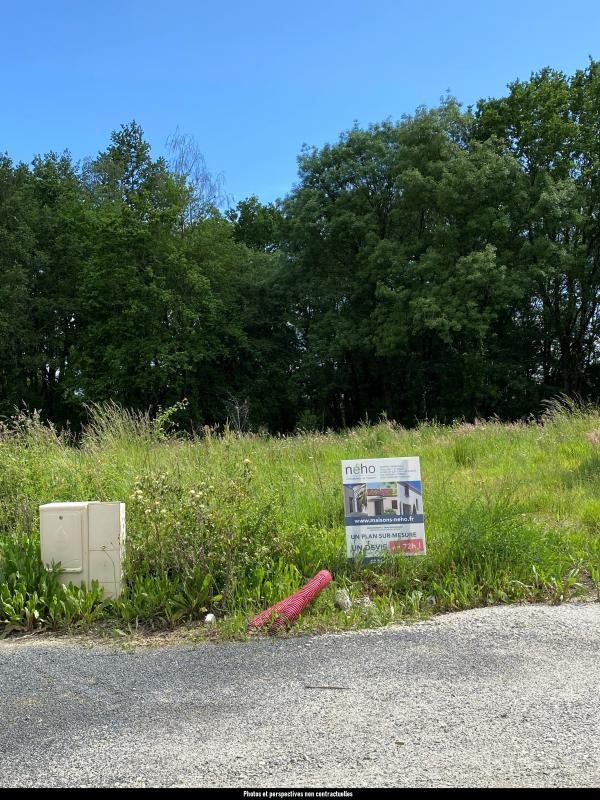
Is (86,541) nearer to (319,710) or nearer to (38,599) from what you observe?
(38,599)

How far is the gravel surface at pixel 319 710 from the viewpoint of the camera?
2.67 meters

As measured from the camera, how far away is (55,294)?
3716 centimetres

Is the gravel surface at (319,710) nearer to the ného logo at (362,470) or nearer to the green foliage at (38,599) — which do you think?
the green foliage at (38,599)

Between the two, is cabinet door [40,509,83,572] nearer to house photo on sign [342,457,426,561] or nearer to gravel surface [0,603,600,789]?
gravel surface [0,603,600,789]

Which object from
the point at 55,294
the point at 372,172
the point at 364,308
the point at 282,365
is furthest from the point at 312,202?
the point at 55,294

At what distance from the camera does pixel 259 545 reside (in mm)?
5512

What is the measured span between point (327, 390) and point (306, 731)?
3246 cm

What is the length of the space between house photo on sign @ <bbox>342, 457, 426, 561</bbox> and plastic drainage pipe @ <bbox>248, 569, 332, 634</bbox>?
619 mm

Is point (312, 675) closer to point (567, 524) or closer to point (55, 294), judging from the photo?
point (567, 524)

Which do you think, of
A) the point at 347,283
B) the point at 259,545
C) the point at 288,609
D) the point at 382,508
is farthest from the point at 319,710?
the point at 347,283

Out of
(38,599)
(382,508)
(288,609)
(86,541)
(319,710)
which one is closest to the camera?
(319,710)

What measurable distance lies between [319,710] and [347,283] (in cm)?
3130

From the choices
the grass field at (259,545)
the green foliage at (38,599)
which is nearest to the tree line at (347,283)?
the grass field at (259,545)

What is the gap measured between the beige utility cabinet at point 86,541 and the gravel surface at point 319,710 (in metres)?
0.72
